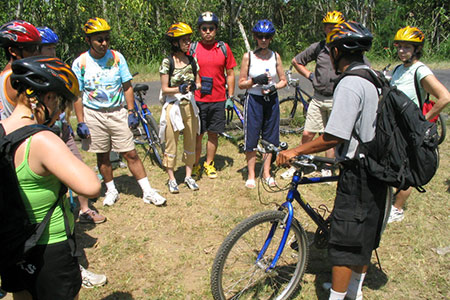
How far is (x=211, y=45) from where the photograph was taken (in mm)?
4977

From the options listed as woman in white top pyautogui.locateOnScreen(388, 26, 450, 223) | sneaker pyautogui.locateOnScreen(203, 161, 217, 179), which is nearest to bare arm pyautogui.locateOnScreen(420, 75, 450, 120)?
woman in white top pyautogui.locateOnScreen(388, 26, 450, 223)

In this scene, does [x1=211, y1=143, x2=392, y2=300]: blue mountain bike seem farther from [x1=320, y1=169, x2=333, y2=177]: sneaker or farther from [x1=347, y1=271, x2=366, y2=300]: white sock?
[x1=320, y1=169, x2=333, y2=177]: sneaker

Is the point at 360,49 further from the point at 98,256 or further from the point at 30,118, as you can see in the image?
the point at 98,256

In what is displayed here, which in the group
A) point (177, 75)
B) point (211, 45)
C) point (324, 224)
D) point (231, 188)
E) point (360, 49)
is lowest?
point (231, 188)

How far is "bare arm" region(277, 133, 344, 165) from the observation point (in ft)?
7.89

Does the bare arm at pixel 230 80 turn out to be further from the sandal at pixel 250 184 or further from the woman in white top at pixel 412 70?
the woman in white top at pixel 412 70

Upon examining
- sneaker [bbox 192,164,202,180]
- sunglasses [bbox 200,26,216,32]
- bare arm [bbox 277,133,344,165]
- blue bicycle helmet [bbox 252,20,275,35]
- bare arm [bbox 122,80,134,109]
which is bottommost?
sneaker [bbox 192,164,202,180]

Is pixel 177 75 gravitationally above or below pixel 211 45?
below

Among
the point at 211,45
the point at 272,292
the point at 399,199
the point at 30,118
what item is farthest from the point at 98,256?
the point at 399,199

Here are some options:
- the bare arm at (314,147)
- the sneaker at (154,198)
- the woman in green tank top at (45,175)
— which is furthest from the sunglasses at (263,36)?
the woman in green tank top at (45,175)

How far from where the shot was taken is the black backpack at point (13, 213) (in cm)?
174

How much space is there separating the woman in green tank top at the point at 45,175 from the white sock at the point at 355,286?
6.64 feet

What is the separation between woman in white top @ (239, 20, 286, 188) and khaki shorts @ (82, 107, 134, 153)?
1.56m

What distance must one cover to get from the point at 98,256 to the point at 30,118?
217 centimetres
